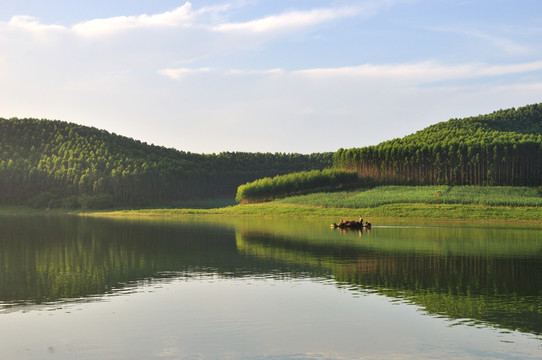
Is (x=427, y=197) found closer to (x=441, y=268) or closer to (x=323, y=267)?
(x=441, y=268)

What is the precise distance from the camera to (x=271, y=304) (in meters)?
36.0

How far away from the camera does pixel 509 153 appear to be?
19850 centimetres

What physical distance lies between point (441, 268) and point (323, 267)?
30.8ft

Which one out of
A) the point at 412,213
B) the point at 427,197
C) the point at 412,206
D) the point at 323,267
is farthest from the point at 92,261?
the point at 427,197

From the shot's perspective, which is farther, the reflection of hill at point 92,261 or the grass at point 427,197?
the grass at point 427,197

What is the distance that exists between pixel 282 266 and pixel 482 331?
25943 mm

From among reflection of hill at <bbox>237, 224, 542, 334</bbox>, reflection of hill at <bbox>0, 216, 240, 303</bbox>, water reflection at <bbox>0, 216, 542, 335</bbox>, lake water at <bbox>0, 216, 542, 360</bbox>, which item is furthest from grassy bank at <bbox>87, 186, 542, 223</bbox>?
lake water at <bbox>0, 216, 542, 360</bbox>

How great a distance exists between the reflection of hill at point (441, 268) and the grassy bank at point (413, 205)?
5346 cm

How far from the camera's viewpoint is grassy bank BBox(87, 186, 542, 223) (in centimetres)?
13888

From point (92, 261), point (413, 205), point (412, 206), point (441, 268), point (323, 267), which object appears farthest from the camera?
point (413, 205)

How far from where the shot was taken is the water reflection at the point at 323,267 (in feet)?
120

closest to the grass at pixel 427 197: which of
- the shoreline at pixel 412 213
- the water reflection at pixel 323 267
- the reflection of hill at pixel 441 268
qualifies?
the shoreline at pixel 412 213

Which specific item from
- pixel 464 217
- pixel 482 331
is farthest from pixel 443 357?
pixel 464 217

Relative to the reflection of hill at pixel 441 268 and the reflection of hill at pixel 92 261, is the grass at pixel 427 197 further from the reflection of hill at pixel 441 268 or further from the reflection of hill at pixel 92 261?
the reflection of hill at pixel 92 261
